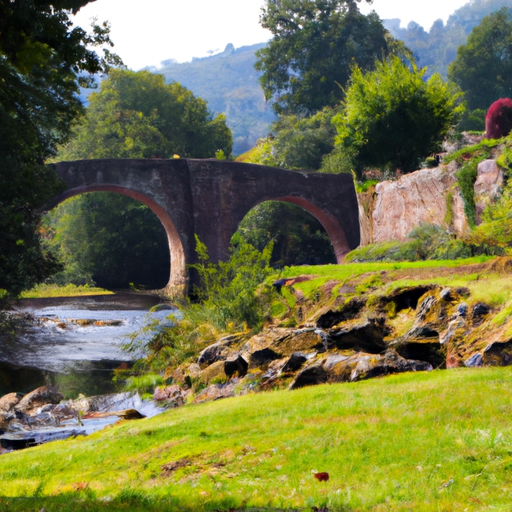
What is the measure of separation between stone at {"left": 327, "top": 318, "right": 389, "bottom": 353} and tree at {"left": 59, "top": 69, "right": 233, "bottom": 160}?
36357mm

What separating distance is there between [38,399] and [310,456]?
947 centimetres

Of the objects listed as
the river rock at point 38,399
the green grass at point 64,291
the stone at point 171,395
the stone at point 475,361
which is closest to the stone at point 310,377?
the stone at point 475,361

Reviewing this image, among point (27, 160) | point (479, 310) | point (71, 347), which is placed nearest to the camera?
point (479, 310)

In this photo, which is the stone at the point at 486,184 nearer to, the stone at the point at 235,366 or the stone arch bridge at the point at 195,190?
the stone at the point at 235,366

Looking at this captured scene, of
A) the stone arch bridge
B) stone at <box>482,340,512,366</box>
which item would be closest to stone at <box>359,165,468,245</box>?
the stone arch bridge

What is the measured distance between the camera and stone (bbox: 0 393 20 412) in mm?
13481

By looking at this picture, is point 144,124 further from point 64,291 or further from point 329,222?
point 329,222

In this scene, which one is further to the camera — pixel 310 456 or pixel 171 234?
pixel 171 234

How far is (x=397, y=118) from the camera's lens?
94.7 feet

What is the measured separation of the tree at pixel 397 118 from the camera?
28766 mm

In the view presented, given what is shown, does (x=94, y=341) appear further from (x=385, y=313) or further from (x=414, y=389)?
(x=414, y=389)

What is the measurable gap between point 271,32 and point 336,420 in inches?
2129

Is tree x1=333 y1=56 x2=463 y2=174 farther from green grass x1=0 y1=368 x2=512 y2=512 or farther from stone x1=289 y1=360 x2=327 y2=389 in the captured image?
green grass x1=0 y1=368 x2=512 y2=512

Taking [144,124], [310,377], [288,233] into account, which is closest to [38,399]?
[310,377]
